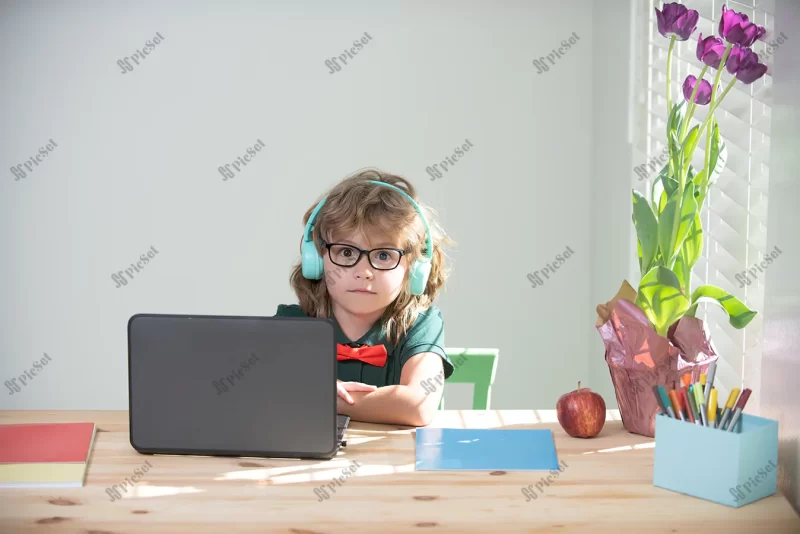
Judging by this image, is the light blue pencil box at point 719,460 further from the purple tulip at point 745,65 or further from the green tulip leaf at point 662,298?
the purple tulip at point 745,65

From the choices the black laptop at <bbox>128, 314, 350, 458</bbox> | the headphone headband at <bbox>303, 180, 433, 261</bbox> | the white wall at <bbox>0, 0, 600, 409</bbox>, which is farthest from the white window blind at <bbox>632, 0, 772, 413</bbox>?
the white wall at <bbox>0, 0, 600, 409</bbox>

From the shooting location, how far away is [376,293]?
1.53 meters

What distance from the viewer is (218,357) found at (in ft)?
3.90

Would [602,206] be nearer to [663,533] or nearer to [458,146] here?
[458,146]

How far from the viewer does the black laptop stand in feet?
3.88

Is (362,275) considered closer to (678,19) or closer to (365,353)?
(365,353)

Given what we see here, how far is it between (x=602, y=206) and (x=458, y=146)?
553 mm

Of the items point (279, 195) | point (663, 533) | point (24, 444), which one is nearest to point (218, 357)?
point (24, 444)

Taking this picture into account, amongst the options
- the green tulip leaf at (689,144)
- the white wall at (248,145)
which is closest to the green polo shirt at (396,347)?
the green tulip leaf at (689,144)

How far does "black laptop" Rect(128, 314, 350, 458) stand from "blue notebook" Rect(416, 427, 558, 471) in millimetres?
162

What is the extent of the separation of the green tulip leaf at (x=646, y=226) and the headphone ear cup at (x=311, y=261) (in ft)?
1.94

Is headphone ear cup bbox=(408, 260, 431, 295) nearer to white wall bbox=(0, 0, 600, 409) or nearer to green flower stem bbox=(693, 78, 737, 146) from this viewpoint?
green flower stem bbox=(693, 78, 737, 146)

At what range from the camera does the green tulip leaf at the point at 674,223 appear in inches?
51.8

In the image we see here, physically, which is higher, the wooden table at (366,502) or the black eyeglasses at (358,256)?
the black eyeglasses at (358,256)
